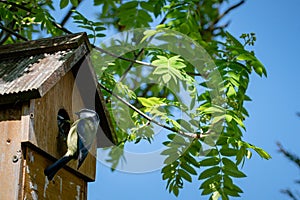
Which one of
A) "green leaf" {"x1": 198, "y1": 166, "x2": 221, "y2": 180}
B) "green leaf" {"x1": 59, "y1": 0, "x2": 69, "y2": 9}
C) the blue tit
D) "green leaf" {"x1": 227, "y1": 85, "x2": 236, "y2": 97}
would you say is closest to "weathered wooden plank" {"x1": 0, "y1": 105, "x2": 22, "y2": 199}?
the blue tit

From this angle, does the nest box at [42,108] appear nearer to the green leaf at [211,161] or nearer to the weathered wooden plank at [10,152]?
the weathered wooden plank at [10,152]

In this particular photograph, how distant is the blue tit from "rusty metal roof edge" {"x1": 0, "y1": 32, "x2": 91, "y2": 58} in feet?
1.42

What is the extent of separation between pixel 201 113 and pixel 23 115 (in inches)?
52.9

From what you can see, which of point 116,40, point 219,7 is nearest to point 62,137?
point 116,40

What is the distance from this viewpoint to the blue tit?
3814 mm

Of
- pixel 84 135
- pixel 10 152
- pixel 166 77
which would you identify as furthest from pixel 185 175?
pixel 10 152

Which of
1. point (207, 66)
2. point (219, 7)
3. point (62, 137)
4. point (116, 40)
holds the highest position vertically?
point (219, 7)

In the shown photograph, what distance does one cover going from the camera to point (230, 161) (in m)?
4.79

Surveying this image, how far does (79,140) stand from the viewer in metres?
3.90

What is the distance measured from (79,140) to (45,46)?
Result: 2.24 feet

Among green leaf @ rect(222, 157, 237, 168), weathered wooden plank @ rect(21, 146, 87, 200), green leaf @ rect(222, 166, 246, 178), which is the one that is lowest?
weathered wooden plank @ rect(21, 146, 87, 200)

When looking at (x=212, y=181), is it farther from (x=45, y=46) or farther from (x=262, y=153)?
(x=45, y=46)

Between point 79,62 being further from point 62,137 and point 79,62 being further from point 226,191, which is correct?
point 226,191

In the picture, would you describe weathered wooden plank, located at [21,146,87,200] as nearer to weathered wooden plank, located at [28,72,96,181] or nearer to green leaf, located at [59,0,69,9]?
weathered wooden plank, located at [28,72,96,181]
